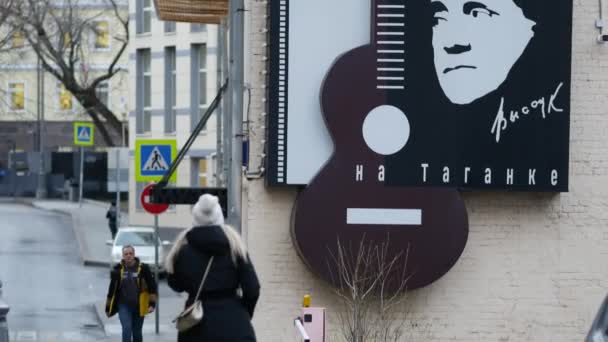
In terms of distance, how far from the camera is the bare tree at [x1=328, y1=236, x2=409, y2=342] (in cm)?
1473

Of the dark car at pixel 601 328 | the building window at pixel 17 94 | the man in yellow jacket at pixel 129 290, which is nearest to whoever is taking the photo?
the dark car at pixel 601 328

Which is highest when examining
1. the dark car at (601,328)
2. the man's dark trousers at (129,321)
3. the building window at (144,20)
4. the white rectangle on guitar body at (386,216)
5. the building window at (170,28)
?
the building window at (144,20)

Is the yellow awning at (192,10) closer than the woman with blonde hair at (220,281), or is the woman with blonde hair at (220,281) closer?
the woman with blonde hair at (220,281)

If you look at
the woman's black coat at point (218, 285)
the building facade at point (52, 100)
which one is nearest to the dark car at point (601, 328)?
the woman's black coat at point (218, 285)

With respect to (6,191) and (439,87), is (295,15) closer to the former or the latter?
(439,87)

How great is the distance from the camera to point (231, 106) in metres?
15.9

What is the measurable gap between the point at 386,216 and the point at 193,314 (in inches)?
259

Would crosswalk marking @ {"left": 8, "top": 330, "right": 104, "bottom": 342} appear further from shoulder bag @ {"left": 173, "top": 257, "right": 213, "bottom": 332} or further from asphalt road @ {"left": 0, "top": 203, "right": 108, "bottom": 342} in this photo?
shoulder bag @ {"left": 173, "top": 257, "right": 213, "bottom": 332}

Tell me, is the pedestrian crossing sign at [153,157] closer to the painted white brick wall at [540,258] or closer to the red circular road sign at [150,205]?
the red circular road sign at [150,205]

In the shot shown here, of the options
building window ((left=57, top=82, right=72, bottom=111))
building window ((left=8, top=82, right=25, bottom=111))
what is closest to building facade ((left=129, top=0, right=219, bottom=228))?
building window ((left=8, top=82, right=25, bottom=111))

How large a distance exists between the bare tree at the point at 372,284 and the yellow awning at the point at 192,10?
5993 millimetres

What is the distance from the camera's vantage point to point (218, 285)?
28.5 feet

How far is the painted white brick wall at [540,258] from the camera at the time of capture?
1528 centimetres

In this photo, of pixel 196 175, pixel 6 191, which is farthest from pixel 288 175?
pixel 6 191
